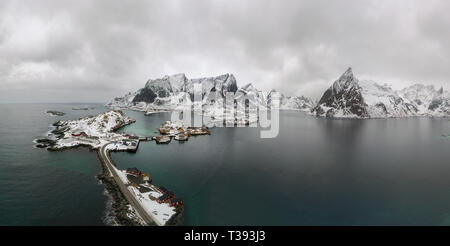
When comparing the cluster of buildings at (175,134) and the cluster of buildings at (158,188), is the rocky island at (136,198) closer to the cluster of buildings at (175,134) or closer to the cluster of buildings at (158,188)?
the cluster of buildings at (158,188)

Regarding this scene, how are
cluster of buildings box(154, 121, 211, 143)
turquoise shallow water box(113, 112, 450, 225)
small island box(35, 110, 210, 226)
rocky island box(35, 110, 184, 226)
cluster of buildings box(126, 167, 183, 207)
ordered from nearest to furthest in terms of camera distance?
1. rocky island box(35, 110, 184, 226)
2. small island box(35, 110, 210, 226)
3. turquoise shallow water box(113, 112, 450, 225)
4. cluster of buildings box(126, 167, 183, 207)
5. cluster of buildings box(154, 121, 211, 143)

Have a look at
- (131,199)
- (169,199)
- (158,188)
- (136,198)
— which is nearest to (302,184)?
(169,199)

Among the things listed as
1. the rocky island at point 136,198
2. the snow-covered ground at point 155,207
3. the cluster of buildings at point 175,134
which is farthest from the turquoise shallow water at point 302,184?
the cluster of buildings at point 175,134

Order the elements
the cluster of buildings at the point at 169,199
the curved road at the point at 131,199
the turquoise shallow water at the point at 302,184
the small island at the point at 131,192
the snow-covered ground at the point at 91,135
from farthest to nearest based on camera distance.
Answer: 1. the snow-covered ground at the point at 91,135
2. the cluster of buildings at the point at 169,199
3. the turquoise shallow water at the point at 302,184
4. the small island at the point at 131,192
5. the curved road at the point at 131,199

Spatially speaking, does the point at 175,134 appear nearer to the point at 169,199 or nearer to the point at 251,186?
the point at 251,186

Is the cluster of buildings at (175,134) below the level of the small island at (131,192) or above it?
above

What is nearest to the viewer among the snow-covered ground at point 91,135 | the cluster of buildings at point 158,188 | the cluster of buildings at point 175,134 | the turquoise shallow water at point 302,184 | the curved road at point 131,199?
the curved road at point 131,199

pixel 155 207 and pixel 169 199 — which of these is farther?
pixel 169 199

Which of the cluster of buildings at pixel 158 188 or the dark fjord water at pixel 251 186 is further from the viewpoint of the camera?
the cluster of buildings at pixel 158 188

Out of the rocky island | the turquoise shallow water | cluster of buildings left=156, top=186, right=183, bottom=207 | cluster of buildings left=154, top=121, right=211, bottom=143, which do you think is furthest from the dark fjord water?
cluster of buildings left=154, top=121, right=211, bottom=143

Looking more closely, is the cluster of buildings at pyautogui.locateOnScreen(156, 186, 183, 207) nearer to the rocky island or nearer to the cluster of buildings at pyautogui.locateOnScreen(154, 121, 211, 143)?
the rocky island
